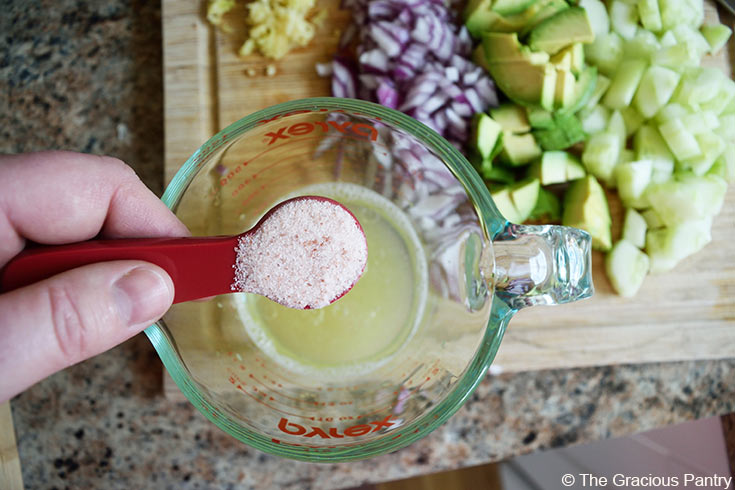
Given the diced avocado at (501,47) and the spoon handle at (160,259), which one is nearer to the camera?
the spoon handle at (160,259)

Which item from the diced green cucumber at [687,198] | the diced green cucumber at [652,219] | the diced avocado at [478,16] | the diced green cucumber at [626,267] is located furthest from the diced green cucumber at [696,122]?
the diced avocado at [478,16]

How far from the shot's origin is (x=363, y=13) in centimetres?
141

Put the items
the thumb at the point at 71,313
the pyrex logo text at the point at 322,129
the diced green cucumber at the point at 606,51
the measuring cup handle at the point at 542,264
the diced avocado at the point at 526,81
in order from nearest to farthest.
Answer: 1. the thumb at the point at 71,313
2. the measuring cup handle at the point at 542,264
3. the pyrex logo text at the point at 322,129
4. the diced avocado at the point at 526,81
5. the diced green cucumber at the point at 606,51

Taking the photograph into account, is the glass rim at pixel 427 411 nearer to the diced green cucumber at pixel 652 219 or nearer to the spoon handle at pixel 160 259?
the spoon handle at pixel 160 259

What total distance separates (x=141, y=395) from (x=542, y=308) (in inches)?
41.1

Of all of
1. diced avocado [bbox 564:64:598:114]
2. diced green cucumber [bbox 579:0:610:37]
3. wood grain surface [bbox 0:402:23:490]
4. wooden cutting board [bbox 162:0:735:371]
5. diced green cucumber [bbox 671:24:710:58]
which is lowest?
wood grain surface [bbox 0:402:23:490]

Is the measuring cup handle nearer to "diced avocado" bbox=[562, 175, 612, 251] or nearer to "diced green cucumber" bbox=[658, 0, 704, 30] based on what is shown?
"diced avocado" bbox=[562, 175, 612, 251]

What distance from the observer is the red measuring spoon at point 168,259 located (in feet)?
2.79

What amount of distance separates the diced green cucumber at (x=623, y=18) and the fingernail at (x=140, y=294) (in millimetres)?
1299

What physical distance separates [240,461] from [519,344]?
2.53 ft

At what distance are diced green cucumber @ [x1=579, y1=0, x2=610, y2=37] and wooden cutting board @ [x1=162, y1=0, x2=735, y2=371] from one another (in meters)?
0.59

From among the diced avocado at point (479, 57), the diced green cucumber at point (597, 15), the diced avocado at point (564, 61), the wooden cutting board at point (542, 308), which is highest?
the diced green cucumber at point (597, 15)

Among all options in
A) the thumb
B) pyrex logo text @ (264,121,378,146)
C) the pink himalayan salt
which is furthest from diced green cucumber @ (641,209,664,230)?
the thumb

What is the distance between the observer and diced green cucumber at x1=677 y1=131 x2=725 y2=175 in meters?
1.41
